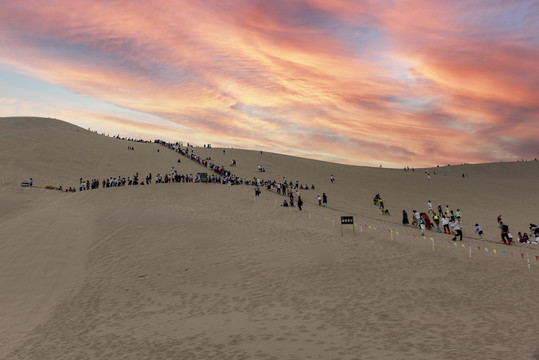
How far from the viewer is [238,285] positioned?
1384cm

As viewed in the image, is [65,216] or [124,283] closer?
[124,283]

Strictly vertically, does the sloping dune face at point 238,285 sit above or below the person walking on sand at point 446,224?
below

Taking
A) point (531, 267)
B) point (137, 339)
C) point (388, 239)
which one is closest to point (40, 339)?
point (137, 339)

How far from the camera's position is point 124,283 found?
14.5m

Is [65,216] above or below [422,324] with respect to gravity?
above

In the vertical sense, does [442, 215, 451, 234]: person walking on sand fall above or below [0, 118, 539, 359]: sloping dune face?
above

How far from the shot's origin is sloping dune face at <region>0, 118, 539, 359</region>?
9.18m

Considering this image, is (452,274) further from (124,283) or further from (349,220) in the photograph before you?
(124,283)

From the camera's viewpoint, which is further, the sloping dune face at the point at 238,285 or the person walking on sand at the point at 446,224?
the person walking on sand at the point at 446,224

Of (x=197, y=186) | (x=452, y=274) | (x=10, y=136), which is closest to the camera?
(x=452, y=274)

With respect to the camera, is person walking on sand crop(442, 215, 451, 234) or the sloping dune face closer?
the sloping dune face

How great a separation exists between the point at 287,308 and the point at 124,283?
7124mm

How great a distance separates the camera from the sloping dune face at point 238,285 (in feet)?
30.1

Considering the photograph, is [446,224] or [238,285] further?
[446,224]
